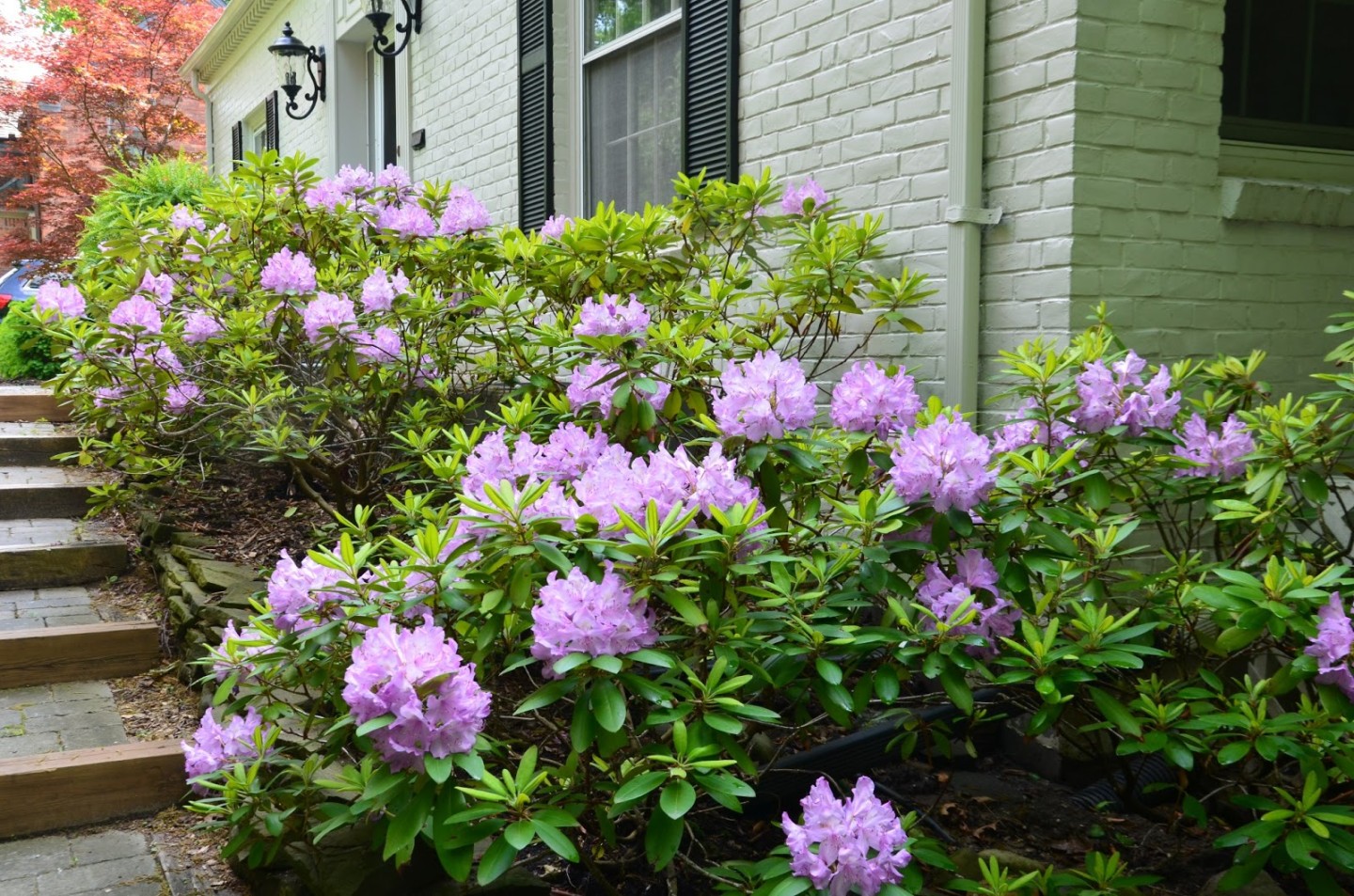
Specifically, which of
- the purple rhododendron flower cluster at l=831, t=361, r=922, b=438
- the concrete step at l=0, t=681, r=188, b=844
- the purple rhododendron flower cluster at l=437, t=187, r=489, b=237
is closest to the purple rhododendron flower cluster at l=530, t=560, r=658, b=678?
the purple rhododendron flower cluster at l=831, t=361, r=922, b=438

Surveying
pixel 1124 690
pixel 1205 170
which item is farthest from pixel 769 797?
pixel 1205 170

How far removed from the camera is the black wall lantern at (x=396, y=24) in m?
8.08

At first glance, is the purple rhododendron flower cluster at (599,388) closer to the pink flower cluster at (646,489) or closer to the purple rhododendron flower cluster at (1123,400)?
the pink flower cluster at (646,489)

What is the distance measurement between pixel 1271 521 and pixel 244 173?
13.5 feet

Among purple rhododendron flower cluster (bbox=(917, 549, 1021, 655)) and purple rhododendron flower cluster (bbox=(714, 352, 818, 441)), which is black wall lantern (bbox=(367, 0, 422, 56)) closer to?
purple rhododendron flower cluster (bbox=(714, 352, 818, 441))

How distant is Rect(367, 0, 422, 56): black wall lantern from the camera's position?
8078mm

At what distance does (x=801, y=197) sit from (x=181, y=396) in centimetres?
262

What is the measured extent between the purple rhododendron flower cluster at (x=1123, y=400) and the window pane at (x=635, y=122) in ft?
9.90

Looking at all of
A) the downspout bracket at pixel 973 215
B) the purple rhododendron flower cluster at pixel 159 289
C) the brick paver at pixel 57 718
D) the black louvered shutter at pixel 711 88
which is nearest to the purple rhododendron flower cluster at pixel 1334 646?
the downspout bracket at pixel 973 215

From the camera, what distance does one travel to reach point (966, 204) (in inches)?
143

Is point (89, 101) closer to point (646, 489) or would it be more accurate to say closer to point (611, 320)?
point (611, 320)

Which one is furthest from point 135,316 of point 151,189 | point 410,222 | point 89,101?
point 89,101

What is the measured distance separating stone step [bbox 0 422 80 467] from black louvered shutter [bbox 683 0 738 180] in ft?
12.4

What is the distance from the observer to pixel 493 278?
184 inches
